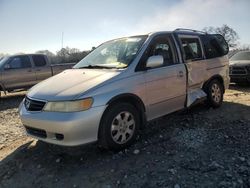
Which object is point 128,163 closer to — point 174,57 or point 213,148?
point 213,148

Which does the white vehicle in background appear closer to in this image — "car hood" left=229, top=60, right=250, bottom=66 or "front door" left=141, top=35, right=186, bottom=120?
"car hood" left=229, top=60, right=250, bottom=66

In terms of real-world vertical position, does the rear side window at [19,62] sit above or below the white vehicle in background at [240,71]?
above

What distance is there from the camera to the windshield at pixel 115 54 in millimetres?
5043

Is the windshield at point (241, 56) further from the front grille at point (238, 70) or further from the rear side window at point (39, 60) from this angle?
the rear side window at point (39, 60)

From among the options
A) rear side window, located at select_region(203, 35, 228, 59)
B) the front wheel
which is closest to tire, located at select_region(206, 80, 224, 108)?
the front wheel

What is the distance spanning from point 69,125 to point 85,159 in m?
0.77

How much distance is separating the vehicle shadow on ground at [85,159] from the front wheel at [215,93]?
42.2 inches

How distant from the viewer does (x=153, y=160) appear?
4305mm

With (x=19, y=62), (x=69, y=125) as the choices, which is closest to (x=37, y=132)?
(x=69, y=125)

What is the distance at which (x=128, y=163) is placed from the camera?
427cm

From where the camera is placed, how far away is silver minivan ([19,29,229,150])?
13.6 ft

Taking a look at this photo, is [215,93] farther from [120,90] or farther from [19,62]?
[19,62]

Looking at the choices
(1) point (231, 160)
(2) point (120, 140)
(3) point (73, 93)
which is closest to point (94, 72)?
(3) point (73, 93)

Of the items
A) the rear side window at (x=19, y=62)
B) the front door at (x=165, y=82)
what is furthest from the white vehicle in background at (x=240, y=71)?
the rear side window at (x=19, y=62)
